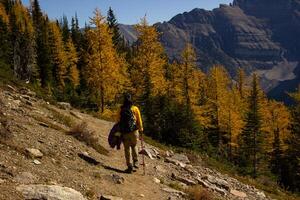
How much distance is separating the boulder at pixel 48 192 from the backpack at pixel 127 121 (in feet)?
12.8

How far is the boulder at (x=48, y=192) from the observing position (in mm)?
10414

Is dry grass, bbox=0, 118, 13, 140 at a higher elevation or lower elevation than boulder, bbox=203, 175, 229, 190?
higher

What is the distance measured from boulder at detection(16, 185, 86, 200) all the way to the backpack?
3.91 m

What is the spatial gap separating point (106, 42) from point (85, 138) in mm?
24105

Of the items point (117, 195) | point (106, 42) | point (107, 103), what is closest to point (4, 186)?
point (117, 195)

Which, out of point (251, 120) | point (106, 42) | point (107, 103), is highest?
point (106, 42)

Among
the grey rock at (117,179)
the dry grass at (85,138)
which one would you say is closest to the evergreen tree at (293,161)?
the dry grass at (85,138)

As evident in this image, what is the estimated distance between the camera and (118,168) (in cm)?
1551

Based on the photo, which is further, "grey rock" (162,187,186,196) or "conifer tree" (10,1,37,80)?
"conifer tree" (10,1,37,80)

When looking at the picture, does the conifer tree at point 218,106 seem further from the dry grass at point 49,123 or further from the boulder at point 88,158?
the boulder at point 88,158

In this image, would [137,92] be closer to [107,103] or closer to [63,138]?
[107,103]

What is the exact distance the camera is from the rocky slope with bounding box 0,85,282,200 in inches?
439

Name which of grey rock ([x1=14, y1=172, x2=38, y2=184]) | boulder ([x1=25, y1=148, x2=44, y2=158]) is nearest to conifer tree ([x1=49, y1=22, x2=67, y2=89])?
boulder ([x1=25, y1=148, x2=44, y2=158])

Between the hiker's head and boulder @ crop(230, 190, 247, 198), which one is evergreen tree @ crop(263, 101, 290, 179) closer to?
boulder @ crop(230, 190, 247, 198)
